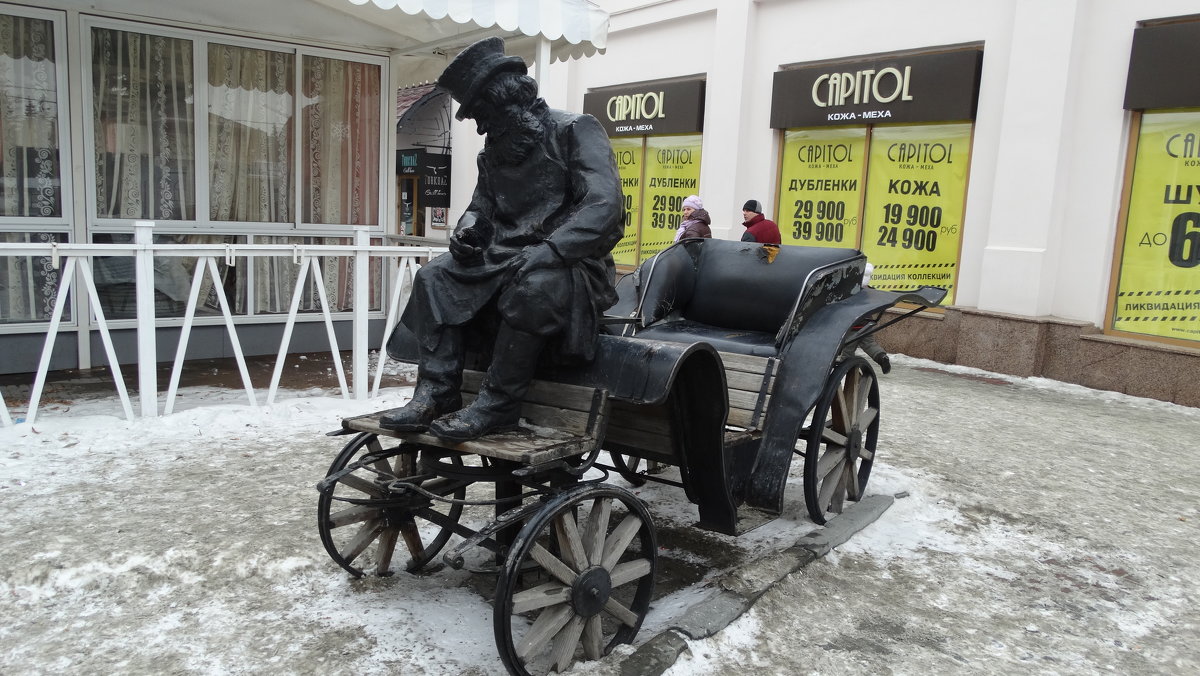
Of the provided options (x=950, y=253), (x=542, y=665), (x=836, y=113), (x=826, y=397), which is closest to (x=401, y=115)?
(x=836, y=113)

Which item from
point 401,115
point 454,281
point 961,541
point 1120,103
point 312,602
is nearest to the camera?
point 454,281

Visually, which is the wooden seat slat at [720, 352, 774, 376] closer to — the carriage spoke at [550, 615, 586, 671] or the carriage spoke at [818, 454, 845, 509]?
the carriage spoke at [818, 454, 845, 509]

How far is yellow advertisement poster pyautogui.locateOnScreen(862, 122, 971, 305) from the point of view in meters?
9.85

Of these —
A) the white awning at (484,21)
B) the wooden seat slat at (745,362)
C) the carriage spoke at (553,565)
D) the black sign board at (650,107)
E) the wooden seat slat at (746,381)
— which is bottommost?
the carriage spoke at (553,565)

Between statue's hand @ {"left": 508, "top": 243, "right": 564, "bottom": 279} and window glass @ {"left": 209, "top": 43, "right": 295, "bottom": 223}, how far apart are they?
588cm

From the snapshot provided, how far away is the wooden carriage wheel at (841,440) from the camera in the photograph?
→ 4363mm

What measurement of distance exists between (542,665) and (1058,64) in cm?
814

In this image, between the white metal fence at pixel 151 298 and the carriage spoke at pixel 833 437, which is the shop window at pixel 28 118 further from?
the carriage spoke at pixel 833 437

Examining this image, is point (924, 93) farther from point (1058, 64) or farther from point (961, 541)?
point (961, 541)

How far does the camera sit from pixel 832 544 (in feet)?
13.7

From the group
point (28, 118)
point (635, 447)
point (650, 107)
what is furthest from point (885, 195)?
point (28, 118)

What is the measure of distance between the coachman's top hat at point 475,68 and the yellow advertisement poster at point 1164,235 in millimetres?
7470

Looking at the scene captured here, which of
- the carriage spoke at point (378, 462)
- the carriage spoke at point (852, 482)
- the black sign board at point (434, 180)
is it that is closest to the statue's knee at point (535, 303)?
the carriage spoke at point (378, 462)

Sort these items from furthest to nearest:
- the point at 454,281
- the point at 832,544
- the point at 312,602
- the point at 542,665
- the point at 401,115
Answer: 1. the point at 401,115
2. the point at 832,544
3. the point at 312,602
4. the point at 454,281
5. the point at 542,665
